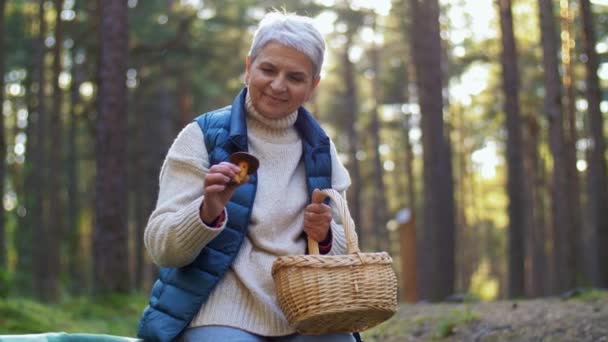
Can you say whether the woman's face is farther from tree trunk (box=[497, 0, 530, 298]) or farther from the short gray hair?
tree trunk (box=[497, 0, 530, 298])

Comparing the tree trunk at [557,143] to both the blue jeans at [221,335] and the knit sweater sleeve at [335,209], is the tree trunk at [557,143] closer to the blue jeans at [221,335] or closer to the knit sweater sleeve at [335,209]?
the knit sweater sleeve at [335,209]

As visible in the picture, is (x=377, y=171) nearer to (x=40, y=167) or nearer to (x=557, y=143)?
(x=40, y=167)

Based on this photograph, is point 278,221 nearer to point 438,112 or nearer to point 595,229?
point 438,112

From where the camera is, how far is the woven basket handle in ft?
11.0

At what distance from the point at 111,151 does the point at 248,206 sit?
31.4 ft

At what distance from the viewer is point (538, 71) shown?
28.7 m

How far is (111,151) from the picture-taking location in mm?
12633

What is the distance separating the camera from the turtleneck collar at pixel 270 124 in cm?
359

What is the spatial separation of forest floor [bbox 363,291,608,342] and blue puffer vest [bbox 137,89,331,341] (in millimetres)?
4078

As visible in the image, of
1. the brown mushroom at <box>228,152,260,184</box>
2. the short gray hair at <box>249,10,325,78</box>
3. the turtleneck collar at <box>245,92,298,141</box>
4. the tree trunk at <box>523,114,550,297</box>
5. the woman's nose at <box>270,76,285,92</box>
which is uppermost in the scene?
the short gray hair at <box>249,10,325,78</box>

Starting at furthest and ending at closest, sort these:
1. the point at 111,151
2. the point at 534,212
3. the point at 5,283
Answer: the point at 534,212 < the point at 111,151 < the point at 5,283

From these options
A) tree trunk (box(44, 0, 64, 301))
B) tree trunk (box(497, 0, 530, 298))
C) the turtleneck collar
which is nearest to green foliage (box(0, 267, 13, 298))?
the turtleneck collar

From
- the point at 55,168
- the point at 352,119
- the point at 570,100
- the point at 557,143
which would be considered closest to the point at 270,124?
the point at 557,143

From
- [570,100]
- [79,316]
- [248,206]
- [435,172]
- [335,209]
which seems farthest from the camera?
[570,100]
